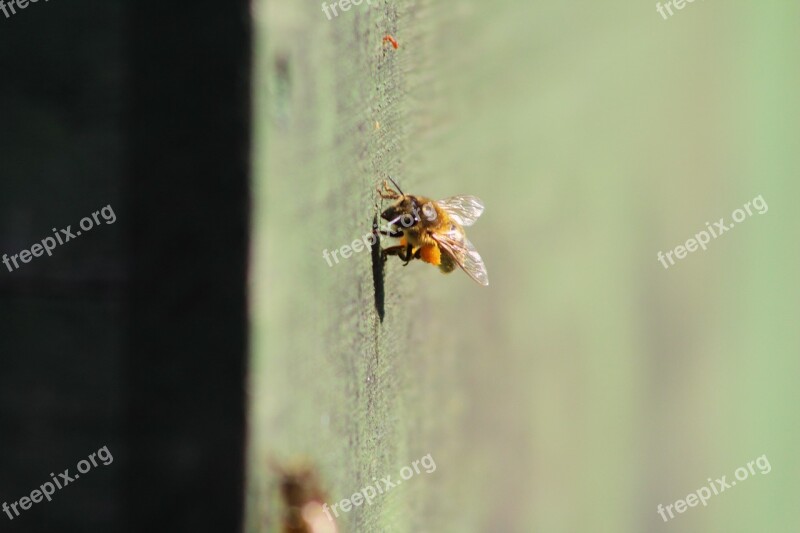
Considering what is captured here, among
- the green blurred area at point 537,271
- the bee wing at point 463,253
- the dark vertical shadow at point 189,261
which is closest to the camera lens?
the dark vertical shadow at point 189,261

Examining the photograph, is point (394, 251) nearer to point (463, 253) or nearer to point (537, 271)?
point (463, 253)

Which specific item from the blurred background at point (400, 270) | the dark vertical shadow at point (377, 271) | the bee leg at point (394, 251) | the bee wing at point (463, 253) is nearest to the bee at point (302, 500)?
the blurred background at point (400, 270)

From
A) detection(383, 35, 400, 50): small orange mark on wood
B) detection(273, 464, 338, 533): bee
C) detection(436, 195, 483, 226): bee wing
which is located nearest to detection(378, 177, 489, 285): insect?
detection(436, 195, 483, 226): bee wing

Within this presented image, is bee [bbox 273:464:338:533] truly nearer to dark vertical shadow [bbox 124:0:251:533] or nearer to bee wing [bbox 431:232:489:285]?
dark vertical shadow [bbox 124:0:251:533]

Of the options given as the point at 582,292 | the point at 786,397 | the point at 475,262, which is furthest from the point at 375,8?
the point at 786,397

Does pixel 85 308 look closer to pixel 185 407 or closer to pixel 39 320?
pixel 39 320

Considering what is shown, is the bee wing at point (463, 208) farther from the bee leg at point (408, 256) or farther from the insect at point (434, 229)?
the bee leg at point (408, 256)

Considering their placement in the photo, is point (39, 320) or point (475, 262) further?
point (475, 262)
